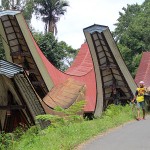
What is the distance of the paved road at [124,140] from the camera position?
6632mm

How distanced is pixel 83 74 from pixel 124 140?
12.8 m

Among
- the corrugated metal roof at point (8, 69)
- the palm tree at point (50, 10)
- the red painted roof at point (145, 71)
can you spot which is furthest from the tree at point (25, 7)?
the corrugated metal roof at point (8, 69)

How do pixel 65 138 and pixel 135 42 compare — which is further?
pixel 135 42

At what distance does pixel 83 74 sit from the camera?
20.0m

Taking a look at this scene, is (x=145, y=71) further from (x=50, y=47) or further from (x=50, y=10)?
(x=50, y=10)

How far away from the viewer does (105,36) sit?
15523 millimetres

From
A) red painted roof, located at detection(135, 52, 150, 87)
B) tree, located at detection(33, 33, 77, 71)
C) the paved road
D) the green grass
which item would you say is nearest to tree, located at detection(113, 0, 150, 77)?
tree, located at detection(33, 33, 77, 71)

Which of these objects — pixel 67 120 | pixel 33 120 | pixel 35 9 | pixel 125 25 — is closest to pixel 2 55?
pixel 35 9

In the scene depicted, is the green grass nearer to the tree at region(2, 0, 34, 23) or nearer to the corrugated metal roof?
the corrugated metal roof

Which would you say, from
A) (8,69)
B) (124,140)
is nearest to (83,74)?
(8,69)

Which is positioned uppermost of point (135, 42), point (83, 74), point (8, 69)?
point (135, 42)

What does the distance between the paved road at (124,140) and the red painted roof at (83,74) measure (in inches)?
286

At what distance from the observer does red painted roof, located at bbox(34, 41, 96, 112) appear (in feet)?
55.1

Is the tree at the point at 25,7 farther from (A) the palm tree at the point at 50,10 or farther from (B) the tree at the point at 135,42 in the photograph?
(B) the tree at the point at 135,42
